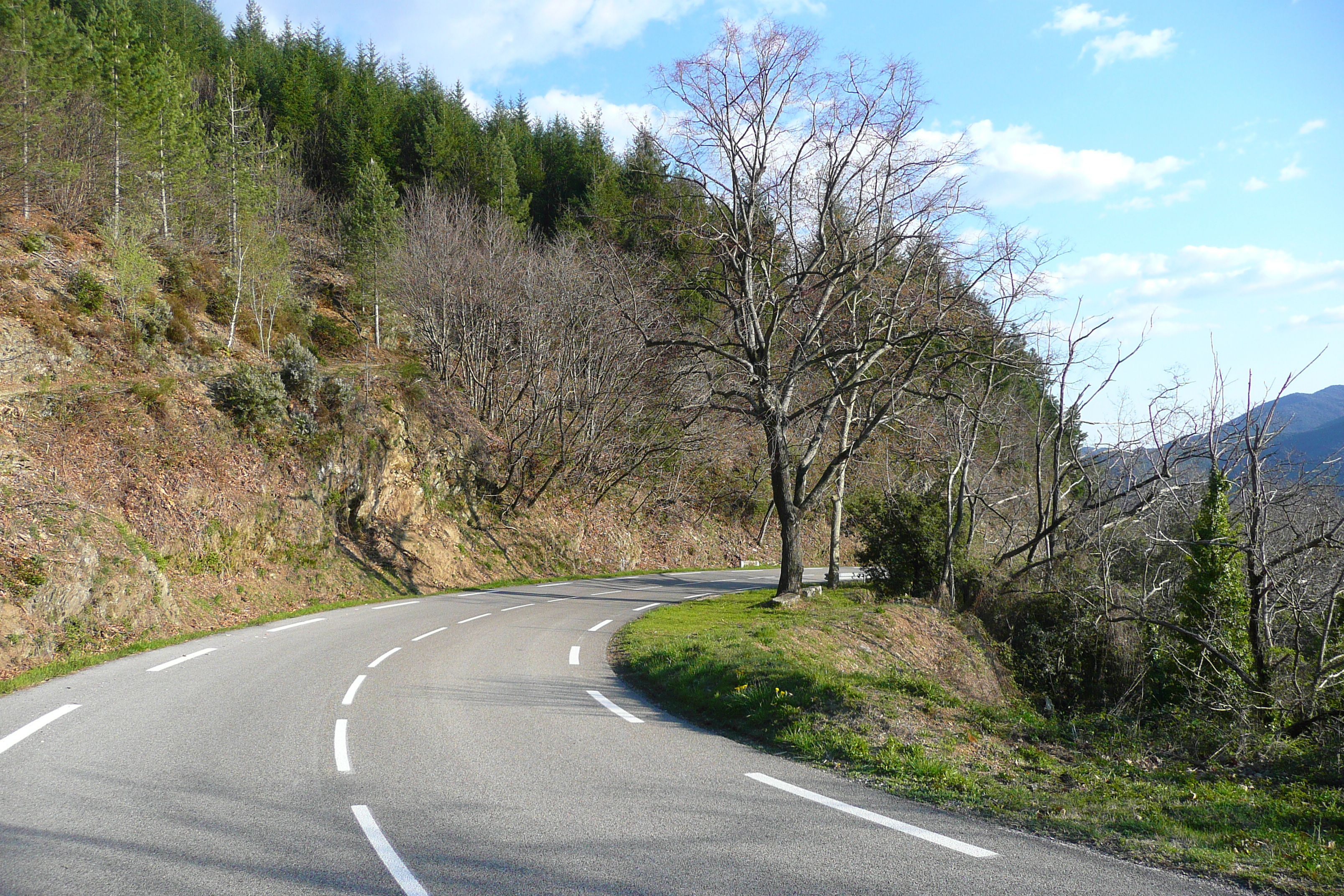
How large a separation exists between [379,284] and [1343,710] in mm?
36621

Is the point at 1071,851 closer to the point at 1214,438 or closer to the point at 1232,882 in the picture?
the point at 1232,882

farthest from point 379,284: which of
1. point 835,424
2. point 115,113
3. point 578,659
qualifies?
point 578,659

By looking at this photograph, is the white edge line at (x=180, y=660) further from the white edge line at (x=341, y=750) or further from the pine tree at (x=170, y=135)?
the pine tree at (x=170, y=135)

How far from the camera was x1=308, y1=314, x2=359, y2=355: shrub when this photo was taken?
3503 centimetres

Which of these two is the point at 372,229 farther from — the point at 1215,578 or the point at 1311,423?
the point at 1311,423

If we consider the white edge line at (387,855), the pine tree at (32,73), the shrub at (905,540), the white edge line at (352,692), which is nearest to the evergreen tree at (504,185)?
the pine tree at (32,73)

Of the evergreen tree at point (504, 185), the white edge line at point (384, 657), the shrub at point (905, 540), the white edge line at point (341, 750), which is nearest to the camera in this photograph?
the white edge line at point (341, 750)

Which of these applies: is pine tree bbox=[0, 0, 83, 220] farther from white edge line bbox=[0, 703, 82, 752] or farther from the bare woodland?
white edge line bbox=[0, 703, 82, 752]

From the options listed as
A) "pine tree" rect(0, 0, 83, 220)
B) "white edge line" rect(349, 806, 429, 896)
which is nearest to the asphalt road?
"white edge line" rect(349, 806, 429, 896)

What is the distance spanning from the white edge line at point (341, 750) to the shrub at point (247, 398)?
1666cm

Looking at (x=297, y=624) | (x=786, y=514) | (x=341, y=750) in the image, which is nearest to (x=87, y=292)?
(x=297, y=624)

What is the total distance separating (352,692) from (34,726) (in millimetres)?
3088

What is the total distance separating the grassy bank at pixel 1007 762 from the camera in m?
5.00

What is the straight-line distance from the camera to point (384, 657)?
12094 mm
